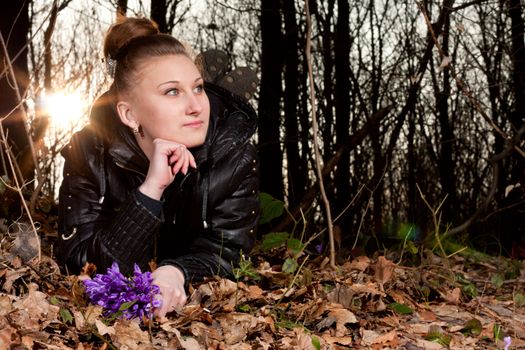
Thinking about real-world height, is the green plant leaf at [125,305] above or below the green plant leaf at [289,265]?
above

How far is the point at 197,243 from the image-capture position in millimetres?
3619

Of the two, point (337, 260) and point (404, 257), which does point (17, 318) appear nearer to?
point (337, 260)

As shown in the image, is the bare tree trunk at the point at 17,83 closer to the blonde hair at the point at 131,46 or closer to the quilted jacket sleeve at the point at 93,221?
the quilted jacket sleeve at the point at 93,221

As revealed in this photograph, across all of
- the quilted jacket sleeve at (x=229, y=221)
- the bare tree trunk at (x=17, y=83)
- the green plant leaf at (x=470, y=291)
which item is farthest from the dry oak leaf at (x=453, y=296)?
the bare tree trunk at (x=17, y=83)

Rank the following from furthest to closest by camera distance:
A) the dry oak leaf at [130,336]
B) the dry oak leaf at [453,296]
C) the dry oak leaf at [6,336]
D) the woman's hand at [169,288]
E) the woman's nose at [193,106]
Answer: the dry oak leaf at [453,296] → the woman's nose at [193,106] → the woman's hand at [169,288] → the dry oak leaf at [130,336] → the dry oak leaf at [6,336]

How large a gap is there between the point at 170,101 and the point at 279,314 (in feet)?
3.82

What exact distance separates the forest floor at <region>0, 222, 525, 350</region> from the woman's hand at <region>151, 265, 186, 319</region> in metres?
0.05

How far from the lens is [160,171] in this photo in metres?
3.18

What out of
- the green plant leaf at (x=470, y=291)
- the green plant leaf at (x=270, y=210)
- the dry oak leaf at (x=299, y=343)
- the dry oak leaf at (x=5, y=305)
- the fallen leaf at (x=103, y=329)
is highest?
the green plant leaf at (x=270, y=210)

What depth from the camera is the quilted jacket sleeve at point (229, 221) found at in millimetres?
3564

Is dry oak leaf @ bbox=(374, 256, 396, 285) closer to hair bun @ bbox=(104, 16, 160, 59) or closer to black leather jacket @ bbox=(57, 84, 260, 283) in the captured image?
black leather jacket @ bbox=(57, 84, 260, 283)

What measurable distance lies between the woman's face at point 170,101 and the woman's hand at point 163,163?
0.10 metres

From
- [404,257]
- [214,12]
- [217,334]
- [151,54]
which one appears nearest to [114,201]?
[151,54]

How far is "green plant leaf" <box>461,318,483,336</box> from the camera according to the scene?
3.28 metres
